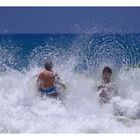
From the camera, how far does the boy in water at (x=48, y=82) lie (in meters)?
5.49

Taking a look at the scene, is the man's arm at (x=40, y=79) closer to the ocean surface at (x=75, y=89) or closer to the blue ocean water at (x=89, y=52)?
the ocean surface at (x=75, y=89)

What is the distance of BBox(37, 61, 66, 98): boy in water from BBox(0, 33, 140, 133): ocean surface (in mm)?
89

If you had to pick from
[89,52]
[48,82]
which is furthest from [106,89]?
[89,52]

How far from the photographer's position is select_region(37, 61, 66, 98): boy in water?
18.0ft

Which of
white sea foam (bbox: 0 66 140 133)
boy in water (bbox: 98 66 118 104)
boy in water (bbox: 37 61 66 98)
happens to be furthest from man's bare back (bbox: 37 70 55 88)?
boy in water (bbox: 98 66 118 104)

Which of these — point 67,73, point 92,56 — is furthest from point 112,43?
point 67,73

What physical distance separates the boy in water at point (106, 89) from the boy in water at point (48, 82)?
471mm

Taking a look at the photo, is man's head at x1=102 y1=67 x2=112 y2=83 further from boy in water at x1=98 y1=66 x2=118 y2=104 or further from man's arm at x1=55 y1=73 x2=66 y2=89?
man's arm at x1=55 y1=73 x2=66 y2=89

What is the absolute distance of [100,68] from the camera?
618cm

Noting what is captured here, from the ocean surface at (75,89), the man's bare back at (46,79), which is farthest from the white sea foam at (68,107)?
the man's bare back at (46,79)
